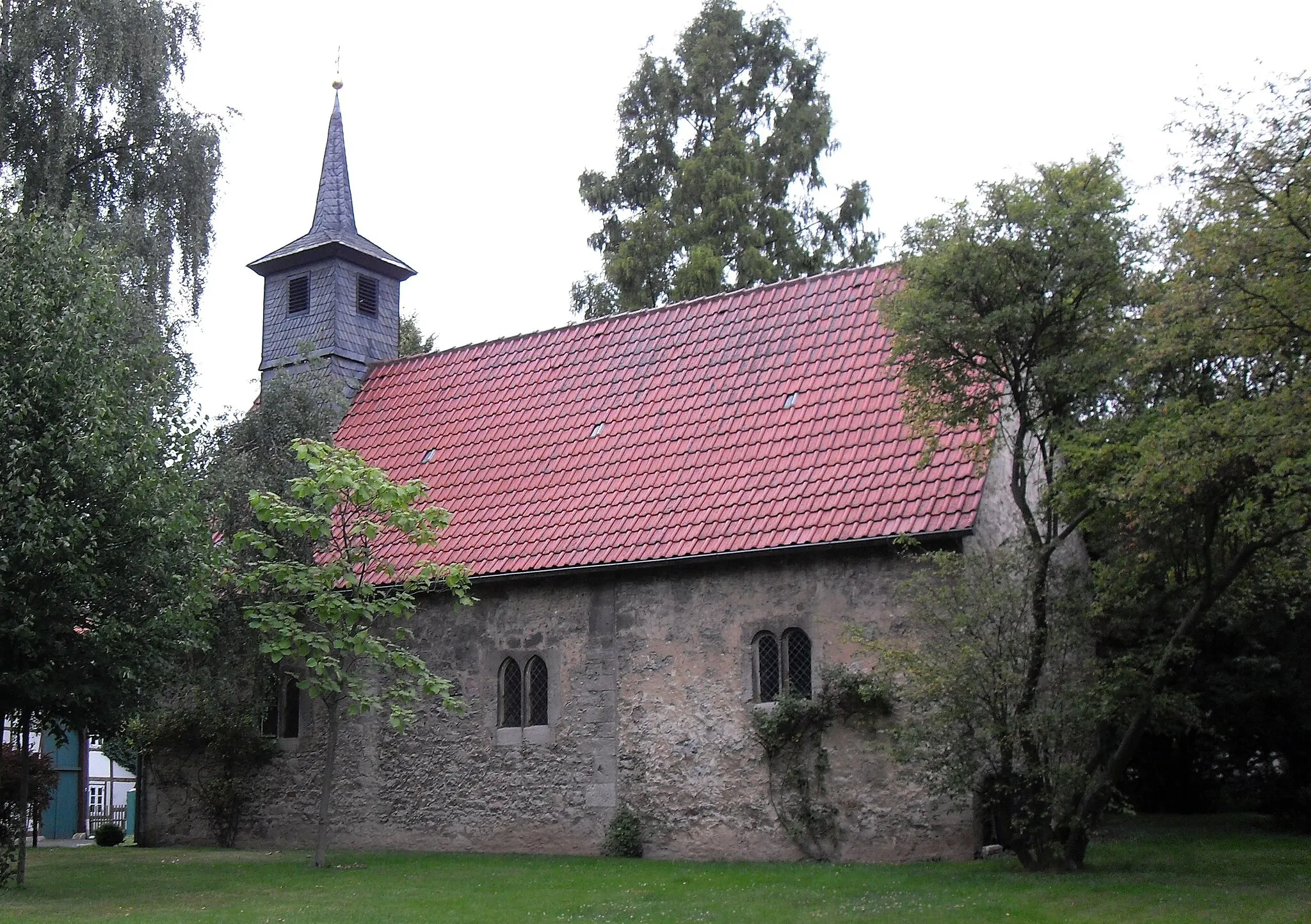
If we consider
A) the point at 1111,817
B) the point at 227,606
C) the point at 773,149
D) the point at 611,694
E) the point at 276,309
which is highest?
the point at 773,149

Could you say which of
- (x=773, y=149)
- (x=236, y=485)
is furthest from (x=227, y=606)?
(x=773, y=149)

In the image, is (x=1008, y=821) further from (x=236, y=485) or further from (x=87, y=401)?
(x=236, y=485)

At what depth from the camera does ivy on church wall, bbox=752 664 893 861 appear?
14.7 metres

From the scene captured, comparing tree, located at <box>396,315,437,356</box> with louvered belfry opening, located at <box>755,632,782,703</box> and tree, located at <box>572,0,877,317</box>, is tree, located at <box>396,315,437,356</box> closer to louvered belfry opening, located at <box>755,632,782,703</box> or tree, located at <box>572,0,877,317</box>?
tree, located at <box>572,0,877,317</box>

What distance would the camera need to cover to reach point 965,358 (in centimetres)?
1275

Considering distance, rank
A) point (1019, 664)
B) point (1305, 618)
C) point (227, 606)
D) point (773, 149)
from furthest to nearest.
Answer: point (773, 149) → point (227, 606) → point (1305, 618) → point (1019, 664)

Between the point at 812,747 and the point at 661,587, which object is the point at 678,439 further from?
the point at 812,747

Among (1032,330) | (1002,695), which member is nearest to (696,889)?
(1002,695)

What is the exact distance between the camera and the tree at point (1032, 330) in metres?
12.1

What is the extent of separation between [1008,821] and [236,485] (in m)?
11.0

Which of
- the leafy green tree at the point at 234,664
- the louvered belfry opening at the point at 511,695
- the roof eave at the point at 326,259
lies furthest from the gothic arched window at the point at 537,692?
the roof eave at the point at 326,259

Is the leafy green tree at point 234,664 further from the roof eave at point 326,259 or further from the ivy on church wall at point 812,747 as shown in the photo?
the ivy on church wall at point 812,747

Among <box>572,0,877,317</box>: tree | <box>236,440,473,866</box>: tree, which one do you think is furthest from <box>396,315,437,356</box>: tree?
<box>236,440,473,866</box>: tree

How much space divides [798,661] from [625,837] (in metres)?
2.98
